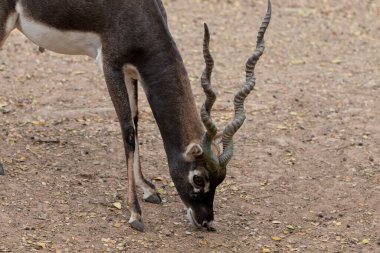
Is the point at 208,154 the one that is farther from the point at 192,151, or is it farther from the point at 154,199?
the point at 154,199

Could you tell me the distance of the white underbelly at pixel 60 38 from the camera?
8.82 metres

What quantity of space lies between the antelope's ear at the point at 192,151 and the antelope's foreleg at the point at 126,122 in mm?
670

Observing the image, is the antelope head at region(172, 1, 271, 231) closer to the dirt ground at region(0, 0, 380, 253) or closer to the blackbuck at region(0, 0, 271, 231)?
the blackbuck at region(0, 0, 271, 231)

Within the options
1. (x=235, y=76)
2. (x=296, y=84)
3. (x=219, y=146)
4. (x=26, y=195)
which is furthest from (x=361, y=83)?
(x=26, y=195)

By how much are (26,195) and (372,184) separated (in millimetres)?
3939

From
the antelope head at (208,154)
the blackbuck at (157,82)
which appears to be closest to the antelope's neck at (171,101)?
the blackbuck at (157,82)

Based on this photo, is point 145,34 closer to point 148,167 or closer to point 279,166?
point 148,167

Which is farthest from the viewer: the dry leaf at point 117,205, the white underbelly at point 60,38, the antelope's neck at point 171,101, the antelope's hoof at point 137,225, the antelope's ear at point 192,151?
the dry leaf at point 117,205

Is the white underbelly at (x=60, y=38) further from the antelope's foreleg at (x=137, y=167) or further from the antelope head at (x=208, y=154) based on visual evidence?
the antelope head at (x=208, y=154)

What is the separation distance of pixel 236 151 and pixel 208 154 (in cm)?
253

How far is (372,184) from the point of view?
9953mm

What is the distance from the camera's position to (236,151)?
34.9 ft

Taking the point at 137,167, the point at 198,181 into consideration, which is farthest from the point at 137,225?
the point at 137,167

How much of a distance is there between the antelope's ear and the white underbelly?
1.37 metres
